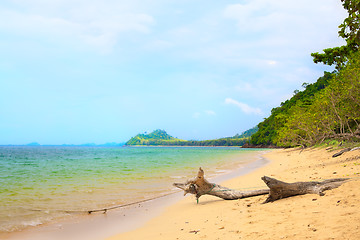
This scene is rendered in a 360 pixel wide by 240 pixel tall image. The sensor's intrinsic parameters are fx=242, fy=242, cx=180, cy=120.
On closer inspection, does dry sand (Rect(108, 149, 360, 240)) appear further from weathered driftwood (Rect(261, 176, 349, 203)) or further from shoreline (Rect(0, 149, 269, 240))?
shoreline (Rect(0, 149, 269, 240))

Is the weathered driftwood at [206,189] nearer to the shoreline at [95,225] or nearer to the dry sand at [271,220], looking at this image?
the dry sand at [271,220]

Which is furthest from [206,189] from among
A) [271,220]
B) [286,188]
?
[271,220]

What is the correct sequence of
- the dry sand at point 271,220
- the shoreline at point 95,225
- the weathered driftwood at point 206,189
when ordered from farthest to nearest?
1. the weathered driftwood at point 206,189
2. the shoreline at point 95,225
3. the dry sand at point 271,220

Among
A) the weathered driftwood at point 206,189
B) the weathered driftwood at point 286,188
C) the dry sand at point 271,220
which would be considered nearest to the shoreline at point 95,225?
the dry sand at point 271,220

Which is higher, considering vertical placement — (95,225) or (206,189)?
(206,189)

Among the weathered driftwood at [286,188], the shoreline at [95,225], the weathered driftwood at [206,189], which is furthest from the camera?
the weathered driftwood at [206,189]

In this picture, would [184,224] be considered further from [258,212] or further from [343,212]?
[343,212]

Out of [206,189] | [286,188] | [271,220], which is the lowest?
[206,189]

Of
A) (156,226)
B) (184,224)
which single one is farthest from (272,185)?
(156,226)

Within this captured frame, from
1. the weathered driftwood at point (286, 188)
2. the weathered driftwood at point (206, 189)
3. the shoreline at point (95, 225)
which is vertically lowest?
the shoreline at point (95, 225)

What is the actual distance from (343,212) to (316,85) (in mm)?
100227

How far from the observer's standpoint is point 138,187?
1550 cm

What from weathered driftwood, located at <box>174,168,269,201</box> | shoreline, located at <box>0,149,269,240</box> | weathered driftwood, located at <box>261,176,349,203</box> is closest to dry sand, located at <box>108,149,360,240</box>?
weathered driftwood, located at <box>261,176,349,203</box>

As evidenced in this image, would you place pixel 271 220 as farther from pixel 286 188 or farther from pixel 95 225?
pixel 95 225
